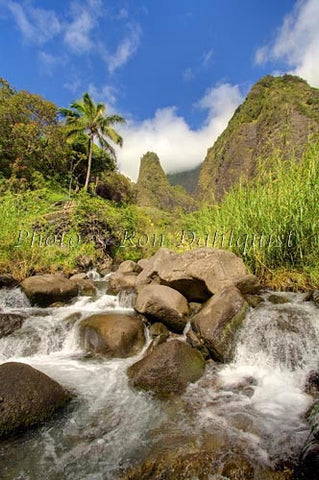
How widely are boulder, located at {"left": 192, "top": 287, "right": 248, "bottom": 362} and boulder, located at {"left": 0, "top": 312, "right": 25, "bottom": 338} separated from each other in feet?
10.7

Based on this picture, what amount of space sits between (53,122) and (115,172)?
27.3ft

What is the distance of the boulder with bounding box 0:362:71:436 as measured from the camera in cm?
276

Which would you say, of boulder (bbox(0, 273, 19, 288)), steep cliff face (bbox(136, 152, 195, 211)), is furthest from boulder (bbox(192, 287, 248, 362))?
steep cliff face (bbox(136, 152, 195, 211))

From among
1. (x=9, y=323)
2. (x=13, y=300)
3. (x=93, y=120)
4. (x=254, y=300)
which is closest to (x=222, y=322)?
(x=254, y=300)

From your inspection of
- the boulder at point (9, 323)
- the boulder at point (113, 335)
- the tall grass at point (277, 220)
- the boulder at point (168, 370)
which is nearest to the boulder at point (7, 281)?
the boulder at point (9, 323)

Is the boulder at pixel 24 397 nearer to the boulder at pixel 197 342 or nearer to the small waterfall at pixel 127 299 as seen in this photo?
the boulder at pixel 197 342

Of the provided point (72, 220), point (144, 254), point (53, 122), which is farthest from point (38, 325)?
point (53, 122)

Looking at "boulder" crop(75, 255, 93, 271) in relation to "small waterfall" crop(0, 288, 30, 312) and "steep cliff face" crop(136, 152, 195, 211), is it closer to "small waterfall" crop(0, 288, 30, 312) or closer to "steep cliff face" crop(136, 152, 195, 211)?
"small waterfall" crop(0, 288, 30, 312)

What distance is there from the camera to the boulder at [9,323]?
5.11 meters

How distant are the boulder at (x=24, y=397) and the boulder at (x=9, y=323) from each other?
2183mm

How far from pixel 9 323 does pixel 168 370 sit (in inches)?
129

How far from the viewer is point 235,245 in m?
6.21

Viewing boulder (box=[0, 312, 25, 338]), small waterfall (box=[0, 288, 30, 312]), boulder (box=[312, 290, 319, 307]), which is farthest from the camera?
small waterfall (box=[0, 288, 30, 312])

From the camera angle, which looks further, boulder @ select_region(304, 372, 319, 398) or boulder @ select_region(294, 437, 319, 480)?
boulder @ select_region(304, 372, 319, 398)
